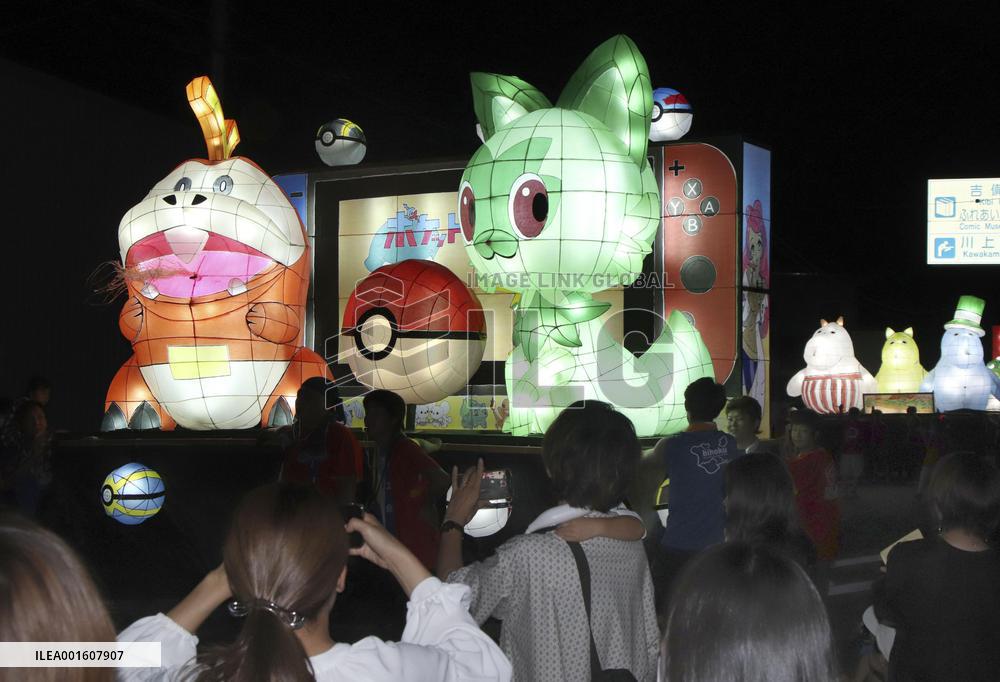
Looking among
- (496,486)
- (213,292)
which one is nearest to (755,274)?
(213,292)

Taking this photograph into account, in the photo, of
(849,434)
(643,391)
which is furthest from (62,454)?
(849,434)

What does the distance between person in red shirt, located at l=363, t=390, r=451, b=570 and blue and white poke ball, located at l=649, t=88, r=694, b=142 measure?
5728 millimetres

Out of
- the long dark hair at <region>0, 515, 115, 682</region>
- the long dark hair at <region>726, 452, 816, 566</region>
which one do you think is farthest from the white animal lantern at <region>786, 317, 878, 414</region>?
the long dark hair at <region>0, 515, 115, 682</region>

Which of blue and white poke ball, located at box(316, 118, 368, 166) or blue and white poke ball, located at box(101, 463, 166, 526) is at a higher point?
blue and white poke ball, located at box(316, 118, 368, 166)

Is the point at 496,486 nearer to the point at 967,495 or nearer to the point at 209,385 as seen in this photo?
the point at 967,495

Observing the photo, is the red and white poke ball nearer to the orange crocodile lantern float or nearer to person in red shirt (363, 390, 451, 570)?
person in red shirt (363, 390, 451, 570)

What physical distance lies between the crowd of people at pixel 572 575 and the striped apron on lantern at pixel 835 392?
972 cm

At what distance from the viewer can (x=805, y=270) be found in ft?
81.0

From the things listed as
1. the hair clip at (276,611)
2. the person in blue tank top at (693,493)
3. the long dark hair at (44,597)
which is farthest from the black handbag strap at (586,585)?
the long dark hair at (44,597)

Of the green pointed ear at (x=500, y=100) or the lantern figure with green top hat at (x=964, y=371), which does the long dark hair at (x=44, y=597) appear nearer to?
the green pointed ear at (x=500, y=100)

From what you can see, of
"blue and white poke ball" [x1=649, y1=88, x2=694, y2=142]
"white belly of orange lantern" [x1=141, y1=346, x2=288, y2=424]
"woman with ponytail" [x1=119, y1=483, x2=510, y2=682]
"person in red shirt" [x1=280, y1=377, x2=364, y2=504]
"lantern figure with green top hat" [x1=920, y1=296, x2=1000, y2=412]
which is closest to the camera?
"woman with ponytail" [x1=119, y1=483, x2=510, y2=682]

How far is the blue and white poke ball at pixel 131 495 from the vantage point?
6445 mm

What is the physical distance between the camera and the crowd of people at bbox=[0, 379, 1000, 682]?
1.50 metres

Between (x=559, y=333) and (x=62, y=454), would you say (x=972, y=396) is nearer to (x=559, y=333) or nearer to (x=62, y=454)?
(x=559, y=333)
